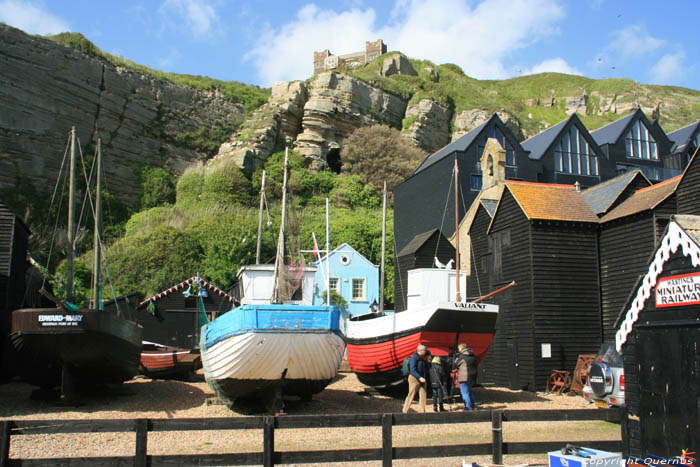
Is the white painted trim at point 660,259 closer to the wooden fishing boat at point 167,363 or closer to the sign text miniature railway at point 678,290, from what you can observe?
the sign text miniature railway at point 678,290

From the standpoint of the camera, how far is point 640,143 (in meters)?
43.1

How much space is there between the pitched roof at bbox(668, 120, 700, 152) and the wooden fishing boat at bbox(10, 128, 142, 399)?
42.8m

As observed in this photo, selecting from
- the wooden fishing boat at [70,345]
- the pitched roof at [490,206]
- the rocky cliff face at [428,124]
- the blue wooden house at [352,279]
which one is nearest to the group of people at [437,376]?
the wooden fishing boat at [70,345]

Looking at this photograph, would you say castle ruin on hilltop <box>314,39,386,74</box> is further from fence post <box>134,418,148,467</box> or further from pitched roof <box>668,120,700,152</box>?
fence post <box>134,418,148,467</box>

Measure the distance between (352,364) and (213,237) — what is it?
22.0m

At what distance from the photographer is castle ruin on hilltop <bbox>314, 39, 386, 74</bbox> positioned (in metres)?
100

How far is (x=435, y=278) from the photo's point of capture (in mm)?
23828

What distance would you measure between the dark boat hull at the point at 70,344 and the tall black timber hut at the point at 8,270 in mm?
4822

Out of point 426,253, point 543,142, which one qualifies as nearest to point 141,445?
point 426,253

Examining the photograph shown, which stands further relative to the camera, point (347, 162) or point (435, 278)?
point (347, 162)

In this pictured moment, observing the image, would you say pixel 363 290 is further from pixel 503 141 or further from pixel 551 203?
pixel 551 203

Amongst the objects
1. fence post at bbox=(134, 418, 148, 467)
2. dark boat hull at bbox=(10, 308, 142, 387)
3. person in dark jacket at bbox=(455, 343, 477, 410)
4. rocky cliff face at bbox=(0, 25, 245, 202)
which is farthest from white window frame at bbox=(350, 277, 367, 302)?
fence post at bbox=(134, 418, 148, 467)

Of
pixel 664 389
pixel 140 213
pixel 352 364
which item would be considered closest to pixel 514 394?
pixel 352 364

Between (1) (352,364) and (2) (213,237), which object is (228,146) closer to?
(2) (213,237)
